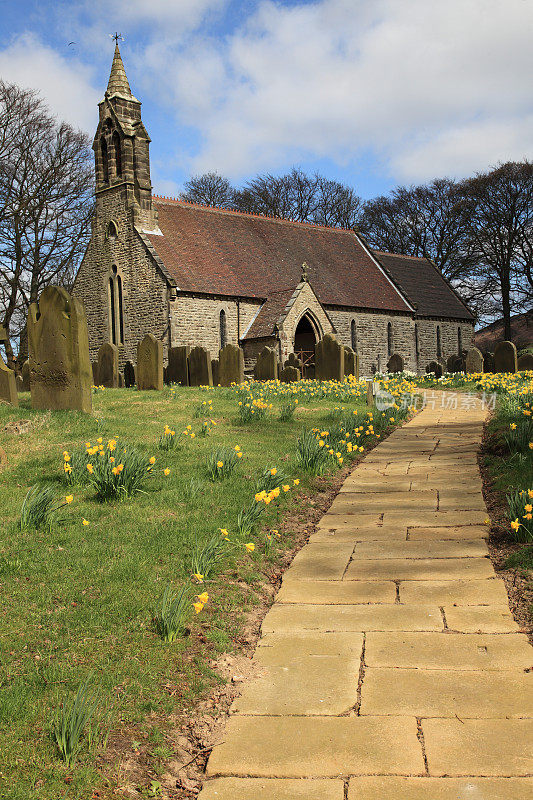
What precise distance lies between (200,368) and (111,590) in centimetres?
1232

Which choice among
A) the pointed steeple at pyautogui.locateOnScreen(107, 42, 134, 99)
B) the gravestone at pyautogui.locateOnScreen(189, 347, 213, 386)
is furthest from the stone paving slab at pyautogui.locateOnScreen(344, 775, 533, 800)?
the pointed steeple at pyautogui.locateOnScreen(107, 42, 134, 99)

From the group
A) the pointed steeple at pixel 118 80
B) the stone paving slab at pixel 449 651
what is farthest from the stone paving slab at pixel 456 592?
the pointed steeple at pixel 118 80

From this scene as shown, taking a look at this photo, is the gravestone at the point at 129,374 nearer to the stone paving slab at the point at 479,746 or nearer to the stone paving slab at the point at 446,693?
the stone paving slab at the point at 446,693

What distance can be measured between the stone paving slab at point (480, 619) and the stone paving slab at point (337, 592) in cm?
38

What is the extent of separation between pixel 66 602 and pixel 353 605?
1610 mm

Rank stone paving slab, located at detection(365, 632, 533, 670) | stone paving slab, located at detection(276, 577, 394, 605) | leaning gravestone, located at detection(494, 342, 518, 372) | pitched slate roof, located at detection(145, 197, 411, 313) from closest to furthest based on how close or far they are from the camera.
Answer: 1. stone paving slab, located at detection(365, 632, 533, 670)
2. stone paving slab, located at detection(276, 577, 394, 605)
3. leaning gravestone, located at detection(494, 342, 518, 372)
4. pitched slate roof, located at detection(145, 197, 411, 313)

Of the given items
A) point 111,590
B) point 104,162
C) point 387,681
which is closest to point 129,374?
point 104,162

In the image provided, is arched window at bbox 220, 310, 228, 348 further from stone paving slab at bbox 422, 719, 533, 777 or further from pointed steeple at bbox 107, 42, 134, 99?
stone paving slab at bbox 422, 719, 533, 777

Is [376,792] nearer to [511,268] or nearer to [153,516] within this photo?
[153,516]

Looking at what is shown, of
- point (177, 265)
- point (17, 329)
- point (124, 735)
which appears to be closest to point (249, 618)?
point (124, 735)

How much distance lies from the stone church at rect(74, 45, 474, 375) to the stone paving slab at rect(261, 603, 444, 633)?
2038 centimetres

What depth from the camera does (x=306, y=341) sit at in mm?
29344

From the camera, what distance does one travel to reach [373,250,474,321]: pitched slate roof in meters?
33.6

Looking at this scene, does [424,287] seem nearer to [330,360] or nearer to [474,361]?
[474,361]
